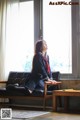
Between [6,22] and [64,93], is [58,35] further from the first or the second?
[64,93]

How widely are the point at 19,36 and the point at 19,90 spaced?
4.80 ft

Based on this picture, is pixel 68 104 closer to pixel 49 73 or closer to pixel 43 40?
pixel 49 73

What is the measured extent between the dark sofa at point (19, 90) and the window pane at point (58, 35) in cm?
31

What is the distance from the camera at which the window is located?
629 centimetres

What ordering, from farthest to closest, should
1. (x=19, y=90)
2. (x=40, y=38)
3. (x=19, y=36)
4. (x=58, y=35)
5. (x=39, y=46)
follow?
(x=19, y=36) < (x=40, y=38) < (x=58, y=35) < (x=39, y=46) < (x=19, y=90)

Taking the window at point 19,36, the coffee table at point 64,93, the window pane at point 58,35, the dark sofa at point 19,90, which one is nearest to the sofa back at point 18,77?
the dark sofa at point 19,90

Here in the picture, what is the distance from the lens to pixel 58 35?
5.99 metres

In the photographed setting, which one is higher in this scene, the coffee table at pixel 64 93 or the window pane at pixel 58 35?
the window pane at pixel 58 35

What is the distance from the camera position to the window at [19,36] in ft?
20.6

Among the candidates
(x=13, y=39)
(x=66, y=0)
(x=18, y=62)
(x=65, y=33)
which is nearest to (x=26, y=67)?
(x=18, y=62)

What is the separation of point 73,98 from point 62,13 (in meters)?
1.82

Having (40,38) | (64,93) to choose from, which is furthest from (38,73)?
(40,38)

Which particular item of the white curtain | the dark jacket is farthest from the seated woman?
the white curtain

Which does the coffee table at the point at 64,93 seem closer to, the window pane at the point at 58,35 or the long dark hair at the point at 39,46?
the window pane at the point at 58,35
